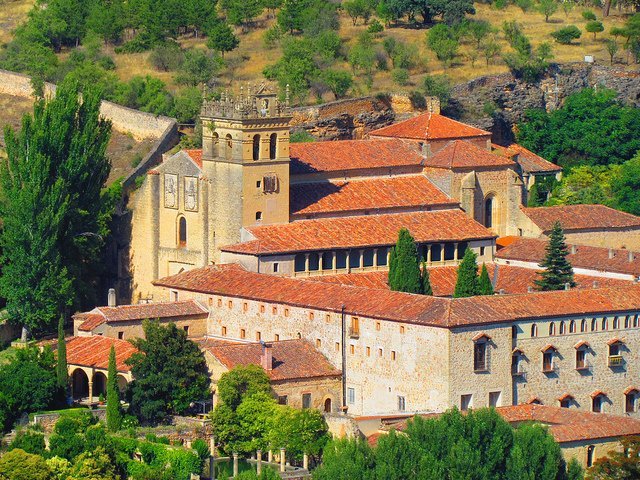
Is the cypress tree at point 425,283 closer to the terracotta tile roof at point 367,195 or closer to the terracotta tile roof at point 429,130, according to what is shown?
Answer: the terracotta tile roof at point 367,195

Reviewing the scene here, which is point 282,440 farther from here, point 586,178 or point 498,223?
point 586,178

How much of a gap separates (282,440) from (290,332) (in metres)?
7.01

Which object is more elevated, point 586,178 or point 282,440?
point 586,178

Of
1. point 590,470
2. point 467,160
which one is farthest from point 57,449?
point 467,160

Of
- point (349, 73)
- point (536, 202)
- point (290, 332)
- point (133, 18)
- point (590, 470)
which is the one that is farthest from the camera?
point (133, 18)

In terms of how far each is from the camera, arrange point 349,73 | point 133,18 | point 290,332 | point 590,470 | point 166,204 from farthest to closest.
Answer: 1. point 133,18
2. point 349,73
3. point 166,204
4. point 290,332
5. point 590,470

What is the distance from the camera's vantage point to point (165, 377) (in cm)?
7312

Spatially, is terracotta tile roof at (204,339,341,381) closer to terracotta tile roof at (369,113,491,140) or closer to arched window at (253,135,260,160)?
arched window at (253,135,260,160)

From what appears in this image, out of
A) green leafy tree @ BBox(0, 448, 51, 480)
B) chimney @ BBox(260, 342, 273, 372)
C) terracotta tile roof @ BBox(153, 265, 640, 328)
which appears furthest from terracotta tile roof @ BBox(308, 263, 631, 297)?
green leafy tree @ BBox(0, 448, 51, 480)

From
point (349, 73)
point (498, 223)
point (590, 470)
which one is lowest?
point (590, 470)

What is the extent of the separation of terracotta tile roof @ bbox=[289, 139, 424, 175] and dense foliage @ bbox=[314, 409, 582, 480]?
69.4 feet

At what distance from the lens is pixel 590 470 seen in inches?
2618

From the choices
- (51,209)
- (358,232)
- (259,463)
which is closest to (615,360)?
(358,232)

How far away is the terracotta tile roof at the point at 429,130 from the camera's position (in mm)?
90375
